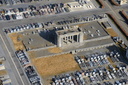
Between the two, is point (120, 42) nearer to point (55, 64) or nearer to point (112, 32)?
point (112, 32)

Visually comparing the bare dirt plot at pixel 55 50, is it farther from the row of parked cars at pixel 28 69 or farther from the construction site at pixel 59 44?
the row of parked cars at pixel 28 69

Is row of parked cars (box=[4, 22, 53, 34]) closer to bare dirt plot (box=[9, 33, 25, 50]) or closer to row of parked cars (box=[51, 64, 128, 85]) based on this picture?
bare dirt plot (box=[9, 33, 25, 50])

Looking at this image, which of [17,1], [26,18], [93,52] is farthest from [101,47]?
[17,1]

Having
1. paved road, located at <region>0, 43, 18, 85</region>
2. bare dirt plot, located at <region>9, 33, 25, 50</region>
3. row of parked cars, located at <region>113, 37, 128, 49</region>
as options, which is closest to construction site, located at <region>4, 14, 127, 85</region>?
bare dirt plot, located at <region>9, 33, 25, 50</region>

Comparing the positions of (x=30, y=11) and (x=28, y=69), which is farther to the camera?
(x=30, y=11)

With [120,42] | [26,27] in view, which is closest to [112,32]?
[120,42]

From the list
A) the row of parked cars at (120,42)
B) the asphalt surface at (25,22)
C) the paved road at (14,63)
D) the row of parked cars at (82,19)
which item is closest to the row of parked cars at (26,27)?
the asphalt surface at (25,22)
